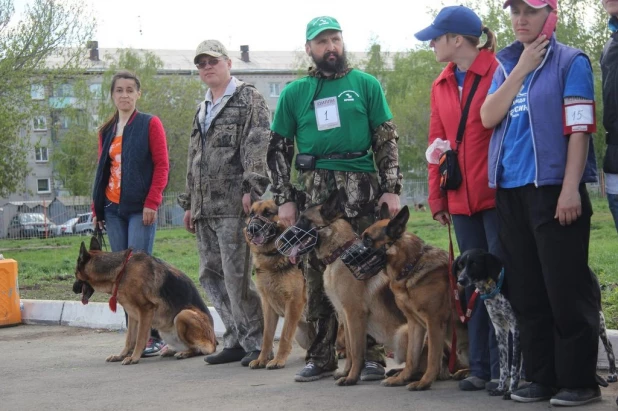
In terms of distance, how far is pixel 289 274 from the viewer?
24.0 ft

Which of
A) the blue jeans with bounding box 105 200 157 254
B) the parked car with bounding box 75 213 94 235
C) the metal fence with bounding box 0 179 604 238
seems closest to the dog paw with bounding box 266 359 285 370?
the blue jeans with bounding box 105 200 157 254

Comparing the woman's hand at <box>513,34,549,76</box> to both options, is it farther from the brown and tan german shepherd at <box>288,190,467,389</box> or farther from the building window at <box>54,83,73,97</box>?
the building window at <box>54,83,73,97</box>

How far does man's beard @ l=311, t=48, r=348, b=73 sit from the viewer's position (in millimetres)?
6555

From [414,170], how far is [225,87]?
66.7 m

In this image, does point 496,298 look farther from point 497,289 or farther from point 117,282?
point 117,282

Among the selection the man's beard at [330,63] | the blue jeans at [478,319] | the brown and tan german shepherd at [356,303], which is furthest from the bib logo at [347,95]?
the blue jeans at [478,319]

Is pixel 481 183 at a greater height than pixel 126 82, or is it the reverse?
pixel 126 82

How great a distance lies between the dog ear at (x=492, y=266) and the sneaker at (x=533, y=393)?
0.67 m

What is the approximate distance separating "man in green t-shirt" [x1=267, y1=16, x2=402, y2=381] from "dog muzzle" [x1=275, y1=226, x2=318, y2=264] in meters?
0.36

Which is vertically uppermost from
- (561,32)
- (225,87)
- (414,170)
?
(561,32)

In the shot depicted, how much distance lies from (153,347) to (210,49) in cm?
288

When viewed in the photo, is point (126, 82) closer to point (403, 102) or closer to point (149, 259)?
point (149, 259)

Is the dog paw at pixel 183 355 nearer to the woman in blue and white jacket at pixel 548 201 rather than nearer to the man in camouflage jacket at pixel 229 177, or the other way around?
the man in camouflage jacket at pixel 229 177

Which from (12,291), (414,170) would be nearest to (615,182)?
(12,291)
